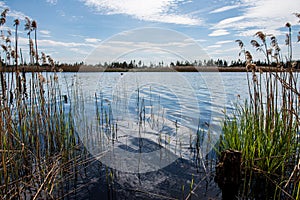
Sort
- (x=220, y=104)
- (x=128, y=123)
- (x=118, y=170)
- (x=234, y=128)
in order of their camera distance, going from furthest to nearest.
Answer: (x=220, y=104) → (x=128, y=123) → (x=118, y=170) → (x=234, y=128)

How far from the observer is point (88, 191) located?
3564 millimetres

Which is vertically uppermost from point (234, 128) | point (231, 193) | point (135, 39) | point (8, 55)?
point (135, 39)

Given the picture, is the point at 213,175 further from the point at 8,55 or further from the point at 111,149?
the point at 8,55

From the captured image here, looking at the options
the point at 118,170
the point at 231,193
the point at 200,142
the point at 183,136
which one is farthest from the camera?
the point at 183,136

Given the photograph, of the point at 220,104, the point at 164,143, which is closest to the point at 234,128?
the point at 164,143

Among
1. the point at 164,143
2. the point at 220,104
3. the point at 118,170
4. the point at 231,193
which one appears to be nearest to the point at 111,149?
the point at 118,170

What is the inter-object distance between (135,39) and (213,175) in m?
3.25

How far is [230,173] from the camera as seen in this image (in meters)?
3.58

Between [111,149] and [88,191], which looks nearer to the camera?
A: [88,191]

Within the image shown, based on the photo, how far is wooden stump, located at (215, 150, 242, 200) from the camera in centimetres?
341

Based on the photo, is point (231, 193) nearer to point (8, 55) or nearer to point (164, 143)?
point (164, 143)

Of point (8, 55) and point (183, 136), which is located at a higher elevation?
point (8, 55)

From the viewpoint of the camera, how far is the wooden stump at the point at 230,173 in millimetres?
3406

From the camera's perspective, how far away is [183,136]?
21.3 ft
